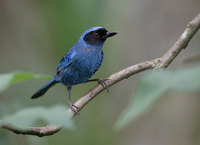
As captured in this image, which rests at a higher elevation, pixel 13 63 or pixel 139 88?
pixel 139 88

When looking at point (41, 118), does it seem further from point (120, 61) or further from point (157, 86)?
point (120, 61)

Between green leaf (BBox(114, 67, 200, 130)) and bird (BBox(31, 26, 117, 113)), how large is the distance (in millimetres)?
3053

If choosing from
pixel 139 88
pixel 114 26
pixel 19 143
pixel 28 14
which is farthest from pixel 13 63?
pixel 139 88

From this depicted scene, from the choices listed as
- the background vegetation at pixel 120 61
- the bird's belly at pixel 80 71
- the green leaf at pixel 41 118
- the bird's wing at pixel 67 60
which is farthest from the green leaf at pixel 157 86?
the background vegetation at pixel 120 61

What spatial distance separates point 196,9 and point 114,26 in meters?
1.54

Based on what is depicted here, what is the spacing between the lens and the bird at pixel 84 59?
13.7 ft

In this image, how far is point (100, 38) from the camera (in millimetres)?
4410

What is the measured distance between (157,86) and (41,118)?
356 mm

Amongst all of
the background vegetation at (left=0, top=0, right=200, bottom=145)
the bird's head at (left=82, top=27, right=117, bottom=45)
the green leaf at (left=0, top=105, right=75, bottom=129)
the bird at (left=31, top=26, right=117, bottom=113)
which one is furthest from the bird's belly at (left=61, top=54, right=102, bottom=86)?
the green leaf at (left=0, top=105, right=75, bottom=129)

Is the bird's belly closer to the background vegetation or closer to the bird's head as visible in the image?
the bird's head

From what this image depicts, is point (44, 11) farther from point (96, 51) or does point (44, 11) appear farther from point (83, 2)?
point (83, 2)

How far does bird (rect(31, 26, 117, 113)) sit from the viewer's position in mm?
4188

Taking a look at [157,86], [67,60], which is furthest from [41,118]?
[67,60]

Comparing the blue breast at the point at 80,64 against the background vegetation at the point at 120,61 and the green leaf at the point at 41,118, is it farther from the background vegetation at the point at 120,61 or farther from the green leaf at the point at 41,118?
the green leaf at the point at 41,118
